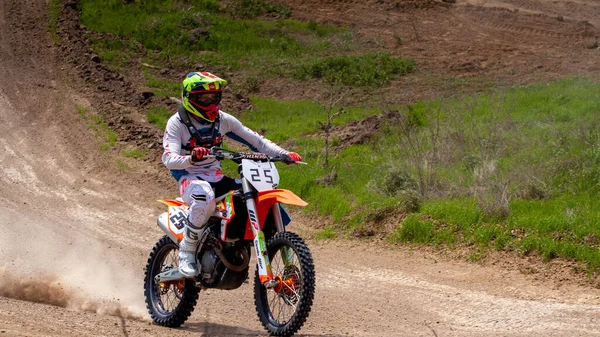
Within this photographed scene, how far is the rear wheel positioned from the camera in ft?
28.6

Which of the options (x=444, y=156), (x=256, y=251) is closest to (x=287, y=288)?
(x=256, y=251)

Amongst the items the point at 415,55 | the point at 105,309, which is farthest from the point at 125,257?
the point at 415,55

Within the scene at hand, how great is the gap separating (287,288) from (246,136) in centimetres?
184

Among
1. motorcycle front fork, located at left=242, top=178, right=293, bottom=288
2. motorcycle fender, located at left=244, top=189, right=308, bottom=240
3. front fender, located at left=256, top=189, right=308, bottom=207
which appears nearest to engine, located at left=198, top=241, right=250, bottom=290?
motorcycle fender, located at left=244, top=189, right=308, bottom=240

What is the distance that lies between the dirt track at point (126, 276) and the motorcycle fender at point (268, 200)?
1.28 metres

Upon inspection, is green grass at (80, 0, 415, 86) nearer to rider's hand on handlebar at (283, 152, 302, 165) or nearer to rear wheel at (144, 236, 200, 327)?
rear wheel at (144, 236, 200, 327)

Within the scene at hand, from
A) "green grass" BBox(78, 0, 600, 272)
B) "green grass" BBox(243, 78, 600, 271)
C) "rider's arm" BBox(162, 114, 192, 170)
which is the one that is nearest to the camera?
"rider's arm" BBox(162, 114, 192, 170)

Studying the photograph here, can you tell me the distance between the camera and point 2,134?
731 inches

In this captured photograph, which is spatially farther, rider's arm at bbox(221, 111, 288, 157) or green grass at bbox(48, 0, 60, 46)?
green grass at bbox(48, 0, 60, 46)

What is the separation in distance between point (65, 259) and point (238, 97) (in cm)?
1068

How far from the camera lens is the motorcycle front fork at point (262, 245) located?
7.71 metres

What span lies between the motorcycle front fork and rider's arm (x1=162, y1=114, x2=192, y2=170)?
24.5 inches

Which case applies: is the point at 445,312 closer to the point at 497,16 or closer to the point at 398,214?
the point at 398,214

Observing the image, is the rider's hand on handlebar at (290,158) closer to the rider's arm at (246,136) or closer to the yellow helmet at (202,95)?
the rider's arm at (246,136)
